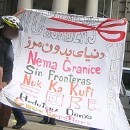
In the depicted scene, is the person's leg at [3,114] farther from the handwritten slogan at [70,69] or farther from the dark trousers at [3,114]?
the handwritten slogan at [70,69]

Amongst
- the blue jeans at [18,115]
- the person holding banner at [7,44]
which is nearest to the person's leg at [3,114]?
the person holding banner at [7,44]

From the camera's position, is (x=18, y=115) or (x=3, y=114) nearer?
(x=3, y=114)

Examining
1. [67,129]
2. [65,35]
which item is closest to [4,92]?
[65,35]

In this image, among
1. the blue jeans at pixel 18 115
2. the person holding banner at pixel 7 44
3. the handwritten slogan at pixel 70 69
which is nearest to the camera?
the person holding banner at pixel 7 44

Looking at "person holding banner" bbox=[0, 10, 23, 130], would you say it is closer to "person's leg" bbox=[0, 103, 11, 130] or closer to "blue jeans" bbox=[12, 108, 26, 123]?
"person's leg" bbox=[0, 103, 11, 130]

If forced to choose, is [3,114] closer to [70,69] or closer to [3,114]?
[3,114]

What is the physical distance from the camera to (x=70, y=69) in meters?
5.89

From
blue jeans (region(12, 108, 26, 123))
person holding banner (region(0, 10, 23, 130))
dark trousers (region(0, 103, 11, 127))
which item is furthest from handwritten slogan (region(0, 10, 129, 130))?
blue jeans (region(12, 108, 26, 123))

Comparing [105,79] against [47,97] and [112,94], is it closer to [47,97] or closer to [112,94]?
[112,94]

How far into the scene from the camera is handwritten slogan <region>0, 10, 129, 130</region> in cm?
570

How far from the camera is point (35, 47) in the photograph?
6047 mm

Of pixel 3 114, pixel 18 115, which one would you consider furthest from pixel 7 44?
pixel 18 115

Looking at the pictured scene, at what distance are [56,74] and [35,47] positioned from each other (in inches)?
17.9

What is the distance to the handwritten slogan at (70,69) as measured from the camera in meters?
5.70
